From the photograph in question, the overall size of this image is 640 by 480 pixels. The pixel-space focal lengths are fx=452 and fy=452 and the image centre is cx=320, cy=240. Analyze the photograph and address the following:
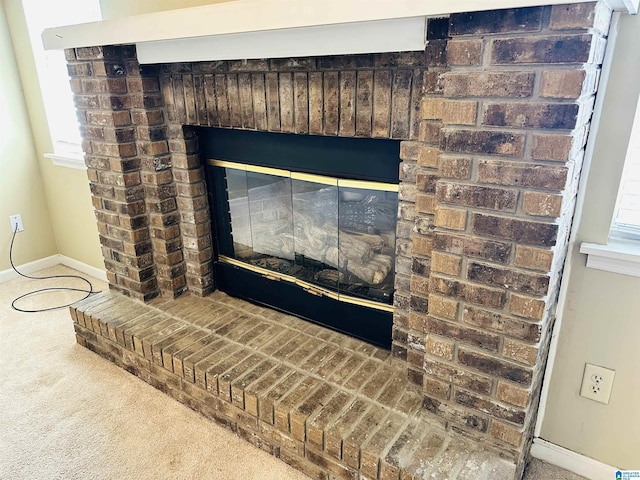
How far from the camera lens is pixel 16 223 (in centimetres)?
292

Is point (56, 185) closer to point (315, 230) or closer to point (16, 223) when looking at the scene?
point (16, 223)

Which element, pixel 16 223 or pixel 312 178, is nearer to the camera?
pixel 312 178

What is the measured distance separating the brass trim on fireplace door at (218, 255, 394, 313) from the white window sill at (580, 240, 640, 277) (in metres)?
0.68

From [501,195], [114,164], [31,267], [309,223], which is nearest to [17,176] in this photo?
[31,267]

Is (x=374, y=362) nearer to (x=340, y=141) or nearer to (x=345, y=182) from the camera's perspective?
(x=345, y=182)

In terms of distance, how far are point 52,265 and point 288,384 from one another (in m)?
2.38

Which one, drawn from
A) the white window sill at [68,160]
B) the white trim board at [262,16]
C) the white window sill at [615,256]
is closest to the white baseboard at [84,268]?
the white window sill at [68,160]

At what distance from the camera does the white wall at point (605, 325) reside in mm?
1200

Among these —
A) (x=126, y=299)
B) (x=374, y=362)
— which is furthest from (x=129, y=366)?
(x=374, y=362)

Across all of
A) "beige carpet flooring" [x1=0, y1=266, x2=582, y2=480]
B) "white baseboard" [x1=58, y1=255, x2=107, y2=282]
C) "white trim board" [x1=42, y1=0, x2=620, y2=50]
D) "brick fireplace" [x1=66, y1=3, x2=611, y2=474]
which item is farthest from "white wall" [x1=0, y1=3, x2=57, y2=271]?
"white trim board" [x1=42, y1=0, x2=620, y2=50]

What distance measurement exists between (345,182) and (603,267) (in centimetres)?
86

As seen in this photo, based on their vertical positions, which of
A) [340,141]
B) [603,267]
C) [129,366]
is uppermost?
[340,141]

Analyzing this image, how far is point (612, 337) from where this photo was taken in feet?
4.49

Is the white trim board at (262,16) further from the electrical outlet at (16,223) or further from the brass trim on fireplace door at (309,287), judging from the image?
the electrical outlet at (16,223)
